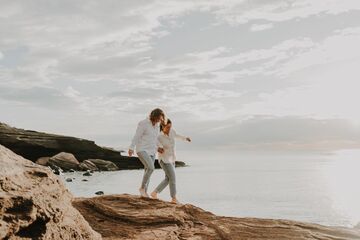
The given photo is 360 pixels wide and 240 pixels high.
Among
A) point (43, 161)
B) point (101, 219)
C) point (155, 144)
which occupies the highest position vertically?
point (155, 144)

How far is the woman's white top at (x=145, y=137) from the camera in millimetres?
14281

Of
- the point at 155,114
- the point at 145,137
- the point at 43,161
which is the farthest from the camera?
the point at 43,161

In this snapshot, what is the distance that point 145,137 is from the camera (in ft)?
46.9

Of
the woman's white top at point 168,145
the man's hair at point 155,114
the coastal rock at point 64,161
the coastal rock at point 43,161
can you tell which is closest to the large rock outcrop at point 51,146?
the coastal rock at point 43,161

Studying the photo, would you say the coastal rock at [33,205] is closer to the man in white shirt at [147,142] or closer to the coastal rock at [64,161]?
the man in white shirt at [147,142]

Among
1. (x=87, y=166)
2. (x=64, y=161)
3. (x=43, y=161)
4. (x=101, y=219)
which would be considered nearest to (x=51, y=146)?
(x=43, y=161)

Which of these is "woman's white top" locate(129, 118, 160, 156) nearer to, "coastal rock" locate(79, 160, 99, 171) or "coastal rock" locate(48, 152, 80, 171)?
"coastal rock" locate(48, 152, 80, 171)

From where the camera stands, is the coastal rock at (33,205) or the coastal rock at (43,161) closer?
the coastal rock at (33,205)

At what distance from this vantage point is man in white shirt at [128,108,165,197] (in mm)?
14156

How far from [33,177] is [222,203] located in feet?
130

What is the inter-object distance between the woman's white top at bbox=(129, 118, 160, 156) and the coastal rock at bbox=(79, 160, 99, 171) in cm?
5370

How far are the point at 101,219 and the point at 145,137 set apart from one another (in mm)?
4149

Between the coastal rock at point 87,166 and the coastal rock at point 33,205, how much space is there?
197 feet

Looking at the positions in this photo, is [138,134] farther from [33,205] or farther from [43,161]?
[43,161]
